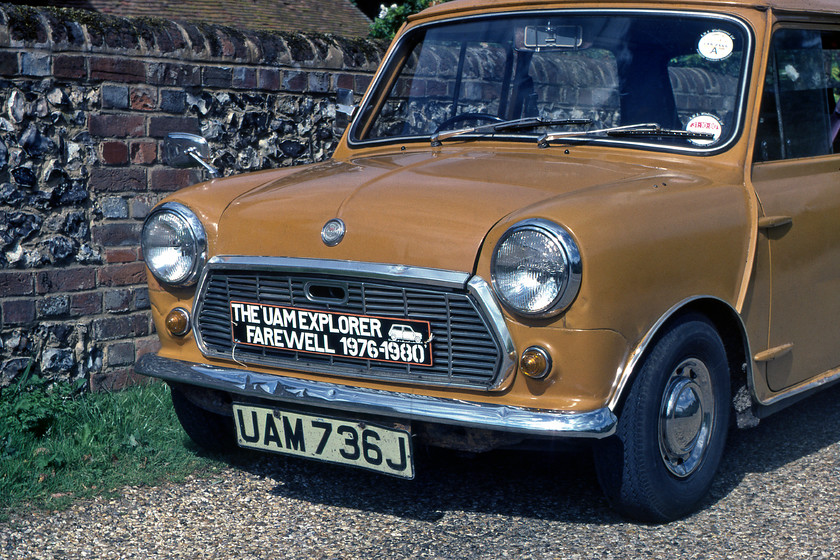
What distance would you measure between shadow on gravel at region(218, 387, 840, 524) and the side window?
116 centimetres

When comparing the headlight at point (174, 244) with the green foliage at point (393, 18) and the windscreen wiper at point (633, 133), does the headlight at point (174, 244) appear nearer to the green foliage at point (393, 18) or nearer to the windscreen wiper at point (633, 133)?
the windscreen wiper at point (633, 133)

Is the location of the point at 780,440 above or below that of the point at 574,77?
below

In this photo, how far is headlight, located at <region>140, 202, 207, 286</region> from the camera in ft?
11.1

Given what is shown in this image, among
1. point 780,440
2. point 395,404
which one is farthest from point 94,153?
point 780,440

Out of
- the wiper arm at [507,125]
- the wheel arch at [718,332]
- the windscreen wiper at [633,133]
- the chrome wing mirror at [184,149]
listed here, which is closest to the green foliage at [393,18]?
the wiper arm at [507,125]

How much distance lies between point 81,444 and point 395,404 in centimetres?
159

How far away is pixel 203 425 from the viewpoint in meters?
3.95

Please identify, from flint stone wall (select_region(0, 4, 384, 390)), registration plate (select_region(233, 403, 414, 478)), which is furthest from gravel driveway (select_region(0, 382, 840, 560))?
flint stone wall (select_region(0, 4, 384, 390))

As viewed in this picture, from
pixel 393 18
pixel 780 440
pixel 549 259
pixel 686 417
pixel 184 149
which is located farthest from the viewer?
pixel 393 18

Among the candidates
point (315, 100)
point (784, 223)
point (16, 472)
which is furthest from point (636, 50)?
point (16, 472)

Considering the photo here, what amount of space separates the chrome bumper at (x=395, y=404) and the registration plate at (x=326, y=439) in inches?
3.0

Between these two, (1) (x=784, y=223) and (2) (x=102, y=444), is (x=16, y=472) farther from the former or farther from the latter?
(1) (x=784, y=223)

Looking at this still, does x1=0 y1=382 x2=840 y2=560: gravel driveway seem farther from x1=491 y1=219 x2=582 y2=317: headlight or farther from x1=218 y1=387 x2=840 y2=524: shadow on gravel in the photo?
x1=491 y1=219 x2=582 y2=317: headlight

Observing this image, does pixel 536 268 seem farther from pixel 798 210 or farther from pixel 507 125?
pixel 798 210
